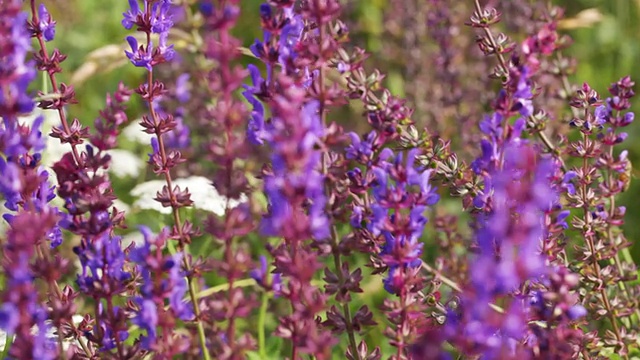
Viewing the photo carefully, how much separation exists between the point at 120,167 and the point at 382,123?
2.10 meters

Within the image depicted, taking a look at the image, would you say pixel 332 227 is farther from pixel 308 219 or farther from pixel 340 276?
pixel 308 219

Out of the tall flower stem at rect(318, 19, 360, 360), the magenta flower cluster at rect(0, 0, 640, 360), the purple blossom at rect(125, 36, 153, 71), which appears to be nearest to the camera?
the magenta flower cluster at rect(0, 0, 640, 360)

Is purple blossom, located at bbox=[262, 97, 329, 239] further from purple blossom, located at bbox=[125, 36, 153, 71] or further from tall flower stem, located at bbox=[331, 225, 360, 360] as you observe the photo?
purple blossom, located at bbox=[125, 36, 153, 71]

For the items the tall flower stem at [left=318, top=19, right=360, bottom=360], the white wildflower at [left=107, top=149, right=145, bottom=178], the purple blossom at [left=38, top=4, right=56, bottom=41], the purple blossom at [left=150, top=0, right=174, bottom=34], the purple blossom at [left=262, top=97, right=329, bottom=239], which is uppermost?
the white wildflower at [left=107, top=149, right=145, bottom=178]

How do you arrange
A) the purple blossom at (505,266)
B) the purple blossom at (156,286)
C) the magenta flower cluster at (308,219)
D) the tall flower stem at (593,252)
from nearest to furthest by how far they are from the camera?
the purple blossom at (505,266) < the magenta flower cluster at (308,219) < the purple blossom at (156,286) < the tall flower stem at (593,252)

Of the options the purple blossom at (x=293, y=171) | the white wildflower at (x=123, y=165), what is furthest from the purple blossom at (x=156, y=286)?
the white wildflower at (x=123, y=165)

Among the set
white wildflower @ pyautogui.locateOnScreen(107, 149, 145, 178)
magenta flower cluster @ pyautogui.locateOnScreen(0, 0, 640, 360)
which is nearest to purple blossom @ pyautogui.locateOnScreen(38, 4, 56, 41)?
magenta flower cluster @ pyautogui.locateOnScreen(0, 0, 640, 360)

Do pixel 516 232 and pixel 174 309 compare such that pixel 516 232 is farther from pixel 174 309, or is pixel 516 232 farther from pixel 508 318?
pixel 174 309

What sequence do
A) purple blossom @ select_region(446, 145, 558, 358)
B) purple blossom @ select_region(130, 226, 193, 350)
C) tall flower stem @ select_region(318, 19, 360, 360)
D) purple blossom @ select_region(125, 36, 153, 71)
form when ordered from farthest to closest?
purple blossom @ select_region(125, 36, 153, 71), tall flower stem @ select_region(318, 19, 360, 360), purple blossom @ select_region(130, 226, 193, 350), purple blossom @ select_region(446, 145, 558, 358)

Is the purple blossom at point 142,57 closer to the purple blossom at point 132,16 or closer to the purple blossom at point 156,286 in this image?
the purple blossom at point 132,16

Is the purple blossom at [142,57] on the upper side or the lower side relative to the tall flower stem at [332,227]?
upper

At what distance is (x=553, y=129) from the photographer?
346 centimetres

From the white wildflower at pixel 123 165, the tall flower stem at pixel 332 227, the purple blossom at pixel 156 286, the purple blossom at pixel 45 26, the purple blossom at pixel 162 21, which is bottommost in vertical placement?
the purple blossom at pixel 156 286

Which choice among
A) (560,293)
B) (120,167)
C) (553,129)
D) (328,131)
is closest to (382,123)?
(328,131)
